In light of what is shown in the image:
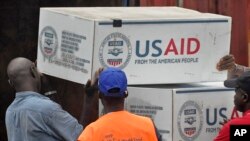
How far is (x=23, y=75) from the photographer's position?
542 centimetres

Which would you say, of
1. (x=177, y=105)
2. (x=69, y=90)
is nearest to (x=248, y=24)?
(x=69, y=90)

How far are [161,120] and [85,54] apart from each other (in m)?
0.71

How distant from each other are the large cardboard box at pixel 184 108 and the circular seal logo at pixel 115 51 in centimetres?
21

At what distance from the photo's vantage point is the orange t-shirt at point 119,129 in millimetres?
4562

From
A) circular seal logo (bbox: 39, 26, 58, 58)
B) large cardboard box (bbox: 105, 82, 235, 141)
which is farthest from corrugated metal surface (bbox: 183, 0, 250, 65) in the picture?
circular seal logo (bbox: 39, 26, 58, 58)

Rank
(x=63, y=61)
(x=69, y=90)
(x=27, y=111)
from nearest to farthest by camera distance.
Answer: (x=27, y=111), (x=63, y=61), (x=69, y=90)

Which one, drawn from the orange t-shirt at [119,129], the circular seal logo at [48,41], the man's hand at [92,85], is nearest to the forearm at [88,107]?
the man's hand at [92,85]

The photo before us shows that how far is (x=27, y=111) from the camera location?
5.31 m

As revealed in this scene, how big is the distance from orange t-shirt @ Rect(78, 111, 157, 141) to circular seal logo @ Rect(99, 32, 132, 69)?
782 millimetres

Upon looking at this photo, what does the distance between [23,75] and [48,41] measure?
518 millimetres

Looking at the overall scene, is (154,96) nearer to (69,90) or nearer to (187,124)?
(187,124)

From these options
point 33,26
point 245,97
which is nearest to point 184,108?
point 245,97

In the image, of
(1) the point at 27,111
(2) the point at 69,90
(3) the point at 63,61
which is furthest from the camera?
(2) the point at 69,90

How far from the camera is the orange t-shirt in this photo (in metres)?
4.56
